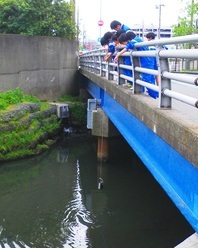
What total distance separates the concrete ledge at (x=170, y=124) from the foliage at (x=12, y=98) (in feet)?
27.7

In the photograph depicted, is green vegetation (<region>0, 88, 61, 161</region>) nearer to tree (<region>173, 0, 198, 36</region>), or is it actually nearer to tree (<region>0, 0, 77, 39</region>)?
tree (<region>0, 0, 77, 39</region>)

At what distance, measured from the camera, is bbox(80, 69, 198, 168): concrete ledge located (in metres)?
3.57

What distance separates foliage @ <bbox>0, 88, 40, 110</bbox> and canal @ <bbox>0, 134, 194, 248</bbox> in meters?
2.37

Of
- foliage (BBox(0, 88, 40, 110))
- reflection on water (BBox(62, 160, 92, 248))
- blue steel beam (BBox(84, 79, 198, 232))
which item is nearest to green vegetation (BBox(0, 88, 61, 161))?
foliage (BBox(0, 88, 40, 110))

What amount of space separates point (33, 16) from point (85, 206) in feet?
44.8

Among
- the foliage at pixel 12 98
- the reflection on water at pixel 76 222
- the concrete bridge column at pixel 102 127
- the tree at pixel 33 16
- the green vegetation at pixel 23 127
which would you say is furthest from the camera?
the tree at pixel 33 16

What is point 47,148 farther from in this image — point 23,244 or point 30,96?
point 23,244

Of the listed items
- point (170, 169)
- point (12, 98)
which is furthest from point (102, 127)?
point (170, 169)

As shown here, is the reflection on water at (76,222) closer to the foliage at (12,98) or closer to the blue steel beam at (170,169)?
the blue steel beam at (170,169)

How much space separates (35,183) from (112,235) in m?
4.02

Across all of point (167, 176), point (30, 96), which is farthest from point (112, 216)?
point (30, 96)

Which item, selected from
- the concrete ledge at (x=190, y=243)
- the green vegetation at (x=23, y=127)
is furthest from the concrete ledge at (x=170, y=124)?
the green vegetation at (x=23, y=127)

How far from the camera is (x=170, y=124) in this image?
13.7ft

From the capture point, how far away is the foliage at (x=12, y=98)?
13.9 m
